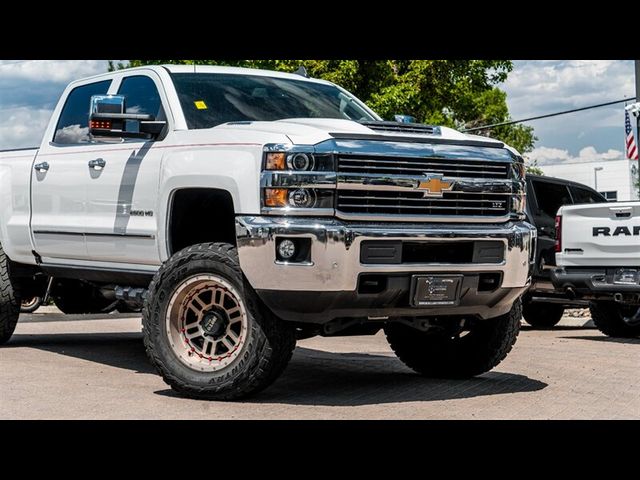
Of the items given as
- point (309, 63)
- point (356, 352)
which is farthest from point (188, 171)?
point (309, 63)

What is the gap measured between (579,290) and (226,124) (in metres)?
6.71

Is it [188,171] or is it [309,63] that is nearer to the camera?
[188,171]

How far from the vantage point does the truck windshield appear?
780 centimetres

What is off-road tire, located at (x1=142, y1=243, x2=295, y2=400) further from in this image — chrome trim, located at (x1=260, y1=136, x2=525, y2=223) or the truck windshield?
the truck windshield

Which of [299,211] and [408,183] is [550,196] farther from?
[299,211]

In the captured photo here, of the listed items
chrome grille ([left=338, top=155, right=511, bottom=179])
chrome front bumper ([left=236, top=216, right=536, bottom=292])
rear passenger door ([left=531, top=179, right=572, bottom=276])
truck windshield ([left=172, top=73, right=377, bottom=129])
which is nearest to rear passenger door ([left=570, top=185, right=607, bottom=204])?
rear passenger door ([left=531, top=179, right=572, bottom=276])

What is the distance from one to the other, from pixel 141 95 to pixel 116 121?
0.72m

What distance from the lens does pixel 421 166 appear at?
6.86 m

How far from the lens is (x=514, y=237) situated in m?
7.24

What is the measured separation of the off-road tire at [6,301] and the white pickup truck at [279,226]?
5.06 feet

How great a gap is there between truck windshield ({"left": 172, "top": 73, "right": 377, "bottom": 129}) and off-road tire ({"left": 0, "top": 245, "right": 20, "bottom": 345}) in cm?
287
